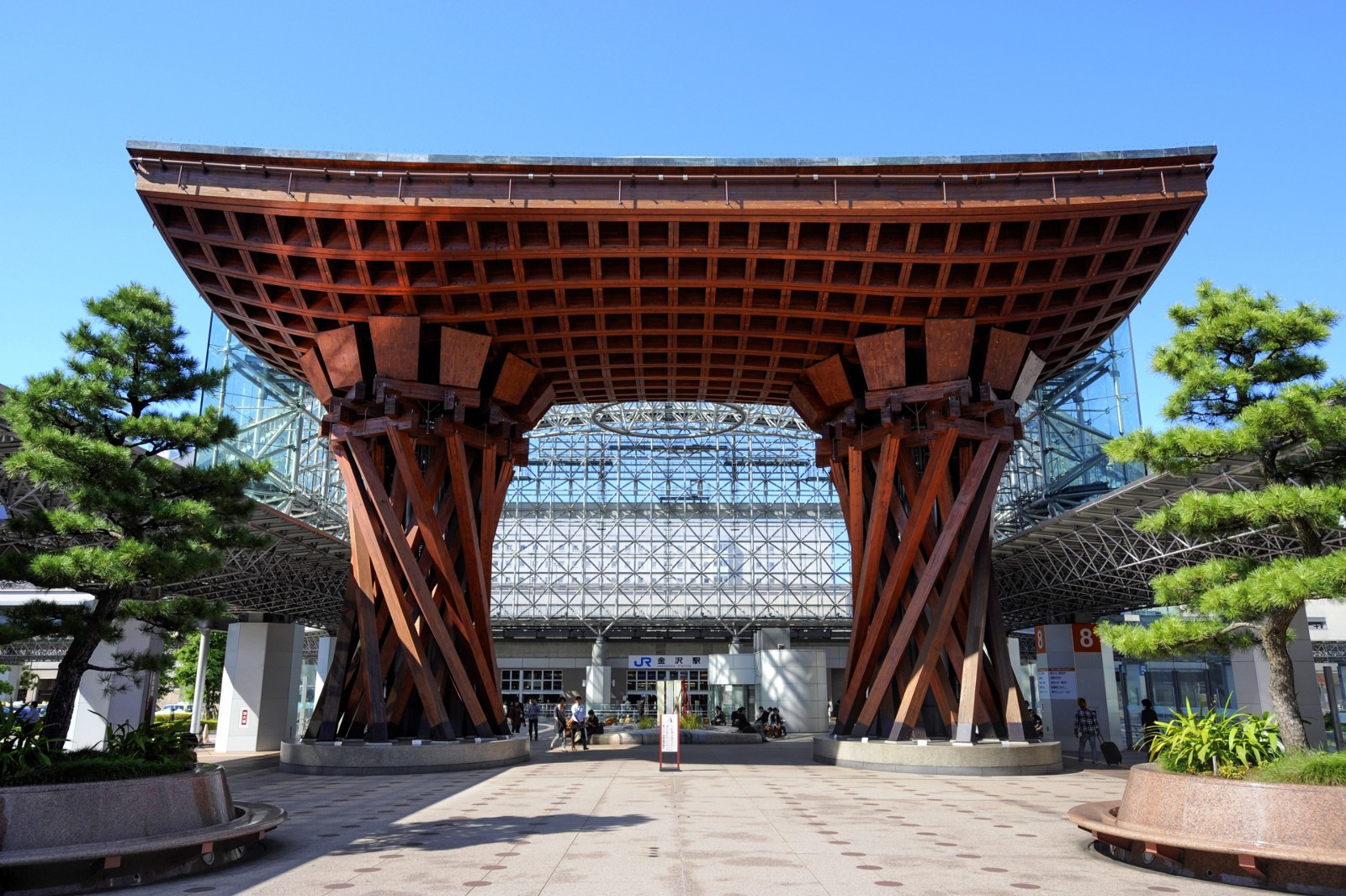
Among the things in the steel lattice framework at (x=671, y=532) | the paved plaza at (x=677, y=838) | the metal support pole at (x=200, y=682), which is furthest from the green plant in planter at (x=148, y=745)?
the steel lattice framework at (x=671, y=532)

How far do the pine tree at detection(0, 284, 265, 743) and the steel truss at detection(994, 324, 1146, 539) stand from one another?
30.2m

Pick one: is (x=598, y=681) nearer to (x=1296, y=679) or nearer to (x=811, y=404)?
(x=811, y=404)

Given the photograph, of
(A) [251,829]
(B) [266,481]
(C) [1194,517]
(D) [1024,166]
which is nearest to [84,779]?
(A) [251,829]

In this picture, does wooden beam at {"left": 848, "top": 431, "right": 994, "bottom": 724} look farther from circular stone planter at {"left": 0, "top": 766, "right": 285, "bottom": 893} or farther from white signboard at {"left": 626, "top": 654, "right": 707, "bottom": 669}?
white signboard at {"left": 626, "top": 654, "right": 707, "bottom": 669}

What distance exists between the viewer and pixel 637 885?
24.6ft

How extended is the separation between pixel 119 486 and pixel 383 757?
968cm

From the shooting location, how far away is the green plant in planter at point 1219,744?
29.2 ft

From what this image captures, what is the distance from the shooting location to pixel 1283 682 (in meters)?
10.0

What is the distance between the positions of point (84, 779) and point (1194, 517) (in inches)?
455

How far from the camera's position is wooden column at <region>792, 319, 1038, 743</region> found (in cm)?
1978

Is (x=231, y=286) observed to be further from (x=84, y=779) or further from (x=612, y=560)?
(x=612, y=560)

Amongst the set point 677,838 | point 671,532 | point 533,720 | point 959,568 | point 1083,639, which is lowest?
point 677,838

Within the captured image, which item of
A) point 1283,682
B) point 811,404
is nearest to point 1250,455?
point 1283,682

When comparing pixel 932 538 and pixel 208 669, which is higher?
pixel 932 538
